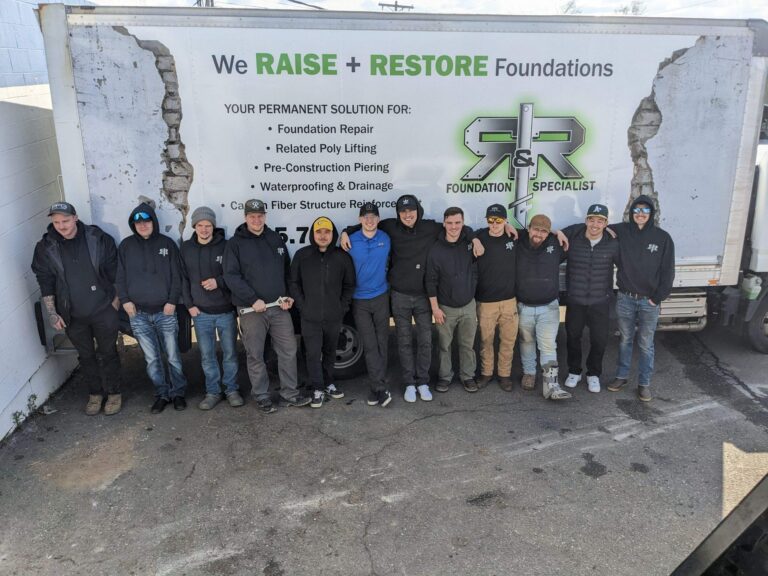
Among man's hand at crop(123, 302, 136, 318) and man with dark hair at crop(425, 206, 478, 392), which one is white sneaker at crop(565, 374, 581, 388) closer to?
man with dark hair at crop(425, 206, 478, 392)

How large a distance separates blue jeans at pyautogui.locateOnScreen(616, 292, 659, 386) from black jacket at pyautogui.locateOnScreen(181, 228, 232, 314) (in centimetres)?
363

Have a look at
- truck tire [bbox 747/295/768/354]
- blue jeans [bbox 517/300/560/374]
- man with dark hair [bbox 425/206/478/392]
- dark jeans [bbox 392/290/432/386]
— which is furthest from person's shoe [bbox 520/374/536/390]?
truck tire [bbox 747/295/768/354]

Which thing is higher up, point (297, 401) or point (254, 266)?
point (254, 266)

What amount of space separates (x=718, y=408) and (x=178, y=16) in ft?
19.0

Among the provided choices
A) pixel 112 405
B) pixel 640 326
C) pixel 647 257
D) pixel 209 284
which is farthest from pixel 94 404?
pixel 647 257

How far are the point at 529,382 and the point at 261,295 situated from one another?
270 cm

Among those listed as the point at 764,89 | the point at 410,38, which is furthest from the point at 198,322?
the point at 764,89

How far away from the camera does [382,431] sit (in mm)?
5129

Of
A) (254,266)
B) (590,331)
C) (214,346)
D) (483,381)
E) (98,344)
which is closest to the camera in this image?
(254,266)

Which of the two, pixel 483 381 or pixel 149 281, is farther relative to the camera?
pixel 483 381

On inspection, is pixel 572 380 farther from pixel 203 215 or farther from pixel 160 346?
pixel 160 346

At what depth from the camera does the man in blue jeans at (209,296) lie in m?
5.09

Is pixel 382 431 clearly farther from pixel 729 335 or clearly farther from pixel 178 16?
pixel 729 335

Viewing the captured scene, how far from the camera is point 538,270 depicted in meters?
5.42
